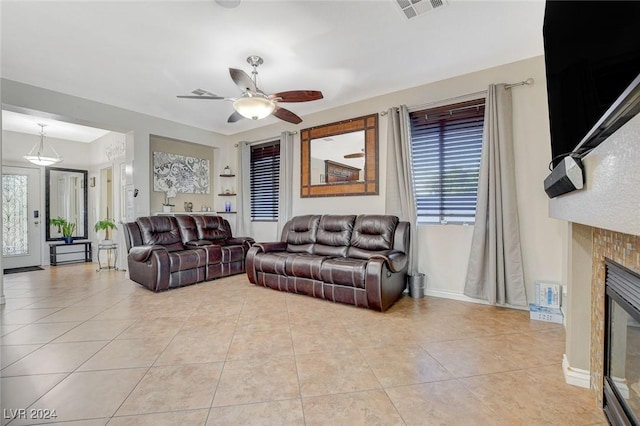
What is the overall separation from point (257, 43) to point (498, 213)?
308 cm

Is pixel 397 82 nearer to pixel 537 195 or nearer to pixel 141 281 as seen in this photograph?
pixel 537 195

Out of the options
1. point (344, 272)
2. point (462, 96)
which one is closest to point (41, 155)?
point (344, 272)

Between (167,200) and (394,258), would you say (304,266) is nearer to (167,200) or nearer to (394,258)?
(394,258)

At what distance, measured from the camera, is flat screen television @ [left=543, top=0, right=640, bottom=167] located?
0.81 metres

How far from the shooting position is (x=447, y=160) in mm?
3545

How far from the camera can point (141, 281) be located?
3.91 m

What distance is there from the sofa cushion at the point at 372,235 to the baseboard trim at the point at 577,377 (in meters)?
1.95

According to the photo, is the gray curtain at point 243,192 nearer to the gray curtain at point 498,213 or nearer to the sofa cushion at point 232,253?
the sofa cushion at point 232,253

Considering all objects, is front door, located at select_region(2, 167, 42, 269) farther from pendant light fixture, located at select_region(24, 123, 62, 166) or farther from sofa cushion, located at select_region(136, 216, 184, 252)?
sofa cushion, located at select_region(136, 216, 184, 252)

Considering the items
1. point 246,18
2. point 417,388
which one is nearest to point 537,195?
point 417,388

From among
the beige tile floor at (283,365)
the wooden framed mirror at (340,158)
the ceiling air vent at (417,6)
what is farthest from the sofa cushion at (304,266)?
the ceiling air vent at (417,6)

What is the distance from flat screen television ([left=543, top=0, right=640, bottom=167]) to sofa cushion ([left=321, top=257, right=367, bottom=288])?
192 cm

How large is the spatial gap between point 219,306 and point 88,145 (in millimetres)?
6144

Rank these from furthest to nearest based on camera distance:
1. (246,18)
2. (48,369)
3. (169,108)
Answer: (169,108) → (246,18) → (48,369)
